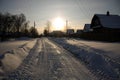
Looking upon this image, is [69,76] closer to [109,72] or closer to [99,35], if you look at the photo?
[109,72]

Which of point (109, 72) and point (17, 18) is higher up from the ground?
point (17, 18)

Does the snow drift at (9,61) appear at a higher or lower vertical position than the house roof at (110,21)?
lower

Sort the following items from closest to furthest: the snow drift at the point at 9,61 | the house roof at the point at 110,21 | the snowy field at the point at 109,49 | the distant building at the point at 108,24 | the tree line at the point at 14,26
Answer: the snow drift at the point at 9,61
the snowy field at the point at 109,49
the distant building at the point at 108,24
the house roof at the point at 110,21
the tree line at the point at 14,26

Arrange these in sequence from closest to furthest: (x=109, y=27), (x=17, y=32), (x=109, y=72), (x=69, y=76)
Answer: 1. (x=69, y=76)
2. (x=109, y=72)
3. (x=109, y=27)
4. (x=17, y=32)

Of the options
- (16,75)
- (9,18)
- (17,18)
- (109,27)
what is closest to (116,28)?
(109,27)

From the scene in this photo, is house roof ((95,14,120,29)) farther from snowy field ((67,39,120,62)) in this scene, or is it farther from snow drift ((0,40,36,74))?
snow drift ((0,40,36,74))

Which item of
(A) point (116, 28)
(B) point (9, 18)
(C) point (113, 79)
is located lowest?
(C) point (113, 79)

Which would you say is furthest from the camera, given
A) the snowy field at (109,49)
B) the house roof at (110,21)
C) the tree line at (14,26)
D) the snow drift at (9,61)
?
the tree line at (14,26)

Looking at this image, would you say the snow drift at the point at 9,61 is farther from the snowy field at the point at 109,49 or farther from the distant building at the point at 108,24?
the distant building at the point at 108,24

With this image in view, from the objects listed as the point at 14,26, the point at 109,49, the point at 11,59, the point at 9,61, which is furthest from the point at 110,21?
the point at 14,26

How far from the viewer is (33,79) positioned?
290 inches

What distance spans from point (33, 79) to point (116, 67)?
170 inches

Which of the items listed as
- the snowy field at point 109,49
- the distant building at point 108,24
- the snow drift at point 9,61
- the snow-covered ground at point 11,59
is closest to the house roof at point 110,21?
the distant building at point 108,24

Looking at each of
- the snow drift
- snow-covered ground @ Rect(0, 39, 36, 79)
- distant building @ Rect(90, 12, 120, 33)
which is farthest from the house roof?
the snow drift
